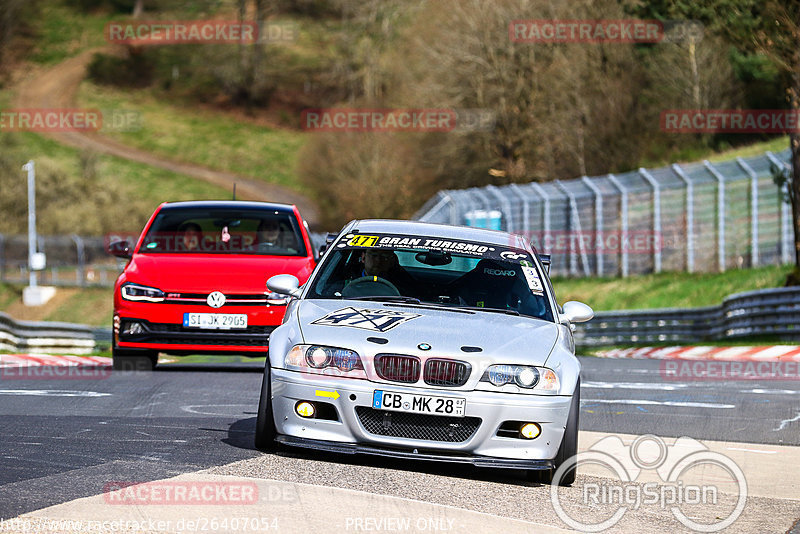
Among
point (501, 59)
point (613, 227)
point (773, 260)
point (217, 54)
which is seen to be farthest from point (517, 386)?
point (217, 54)

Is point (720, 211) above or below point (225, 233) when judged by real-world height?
below

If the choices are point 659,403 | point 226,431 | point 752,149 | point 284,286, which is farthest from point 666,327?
point 752,149

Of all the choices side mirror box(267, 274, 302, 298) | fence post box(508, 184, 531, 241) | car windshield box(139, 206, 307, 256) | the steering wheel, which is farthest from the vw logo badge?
fence post box(508, 184, 531, 241)

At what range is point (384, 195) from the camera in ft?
A: 198

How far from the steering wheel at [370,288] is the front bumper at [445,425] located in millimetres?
1185

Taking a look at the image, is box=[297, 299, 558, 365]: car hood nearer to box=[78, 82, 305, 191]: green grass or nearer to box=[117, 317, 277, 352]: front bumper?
box=[117, 317, 277, 352]: front bumper

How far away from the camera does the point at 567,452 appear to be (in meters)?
7.26

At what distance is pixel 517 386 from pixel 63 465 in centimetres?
247

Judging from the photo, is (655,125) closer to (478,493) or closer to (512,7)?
(512,7)

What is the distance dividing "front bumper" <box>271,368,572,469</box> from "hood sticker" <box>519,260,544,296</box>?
4.47 feet

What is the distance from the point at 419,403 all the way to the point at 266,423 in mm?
958

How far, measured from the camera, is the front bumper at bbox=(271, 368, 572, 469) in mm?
7047

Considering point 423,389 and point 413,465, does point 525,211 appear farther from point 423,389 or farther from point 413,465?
point 423,389

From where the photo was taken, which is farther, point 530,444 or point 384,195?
point 384,195
